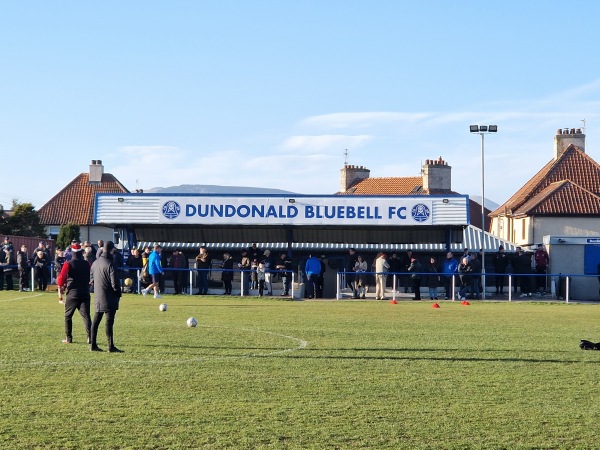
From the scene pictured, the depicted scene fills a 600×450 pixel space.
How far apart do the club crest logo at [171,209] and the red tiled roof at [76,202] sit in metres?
44.0

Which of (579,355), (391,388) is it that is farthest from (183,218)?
(391,388)

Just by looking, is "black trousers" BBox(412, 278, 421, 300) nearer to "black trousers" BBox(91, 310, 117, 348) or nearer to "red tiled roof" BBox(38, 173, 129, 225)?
"black trousers" BBox(91, 310, 117, 348)

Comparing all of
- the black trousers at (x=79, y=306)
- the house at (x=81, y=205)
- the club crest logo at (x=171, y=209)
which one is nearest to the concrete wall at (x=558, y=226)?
the club crest logo at (x=171, y=209)

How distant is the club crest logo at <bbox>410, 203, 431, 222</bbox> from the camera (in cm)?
4075

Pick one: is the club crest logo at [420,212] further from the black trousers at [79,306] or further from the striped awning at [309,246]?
the black trousers at [79,306]

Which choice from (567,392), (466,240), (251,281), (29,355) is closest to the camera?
(567,392)

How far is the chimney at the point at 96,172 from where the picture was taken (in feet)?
294

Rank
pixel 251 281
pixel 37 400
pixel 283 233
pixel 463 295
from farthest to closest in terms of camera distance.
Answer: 1. pixel 283 233
2. pixel 251 281
3. pixel 463 295
4. pixel 37 400

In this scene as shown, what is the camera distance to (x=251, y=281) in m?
39.8

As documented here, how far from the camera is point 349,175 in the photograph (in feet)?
293

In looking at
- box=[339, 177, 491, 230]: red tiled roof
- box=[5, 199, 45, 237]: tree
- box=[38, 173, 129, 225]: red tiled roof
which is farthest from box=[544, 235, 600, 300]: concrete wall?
box=[38, 173, 129, 225]: red tiled roof

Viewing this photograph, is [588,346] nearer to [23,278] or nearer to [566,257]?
[566,257]

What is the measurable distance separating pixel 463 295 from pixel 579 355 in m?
20.8

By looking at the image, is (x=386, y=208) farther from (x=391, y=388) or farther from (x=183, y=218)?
(x=391, y=388)
